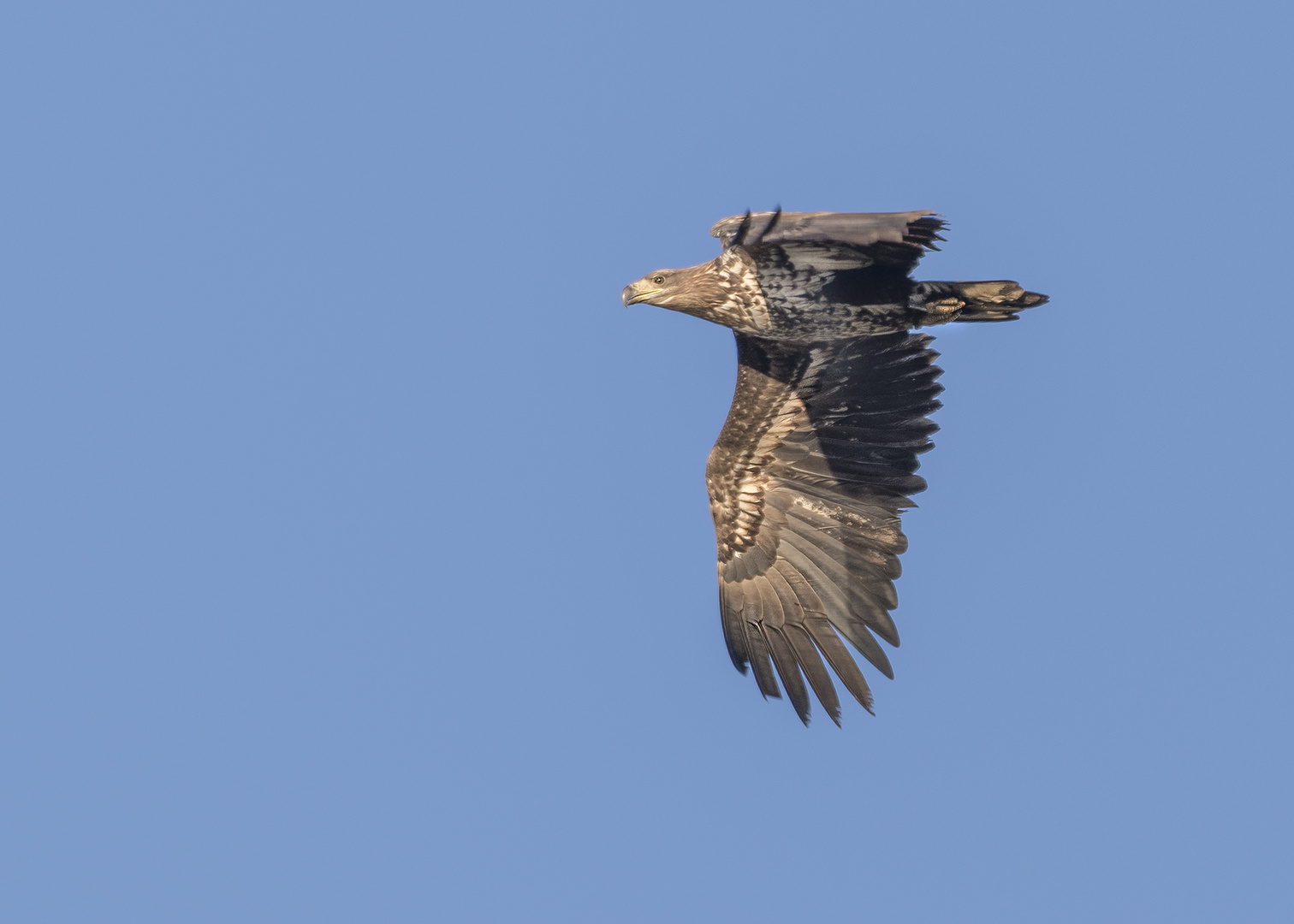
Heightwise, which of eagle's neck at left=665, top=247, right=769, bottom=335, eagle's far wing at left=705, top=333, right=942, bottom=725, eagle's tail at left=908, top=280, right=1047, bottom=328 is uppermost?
eagle's neck at left=665, top=247, right=769, bottom=335

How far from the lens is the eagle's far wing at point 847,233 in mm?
11406

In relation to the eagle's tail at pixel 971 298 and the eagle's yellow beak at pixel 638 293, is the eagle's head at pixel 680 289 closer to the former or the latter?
the eagle's yellow beak at pixel 638 293

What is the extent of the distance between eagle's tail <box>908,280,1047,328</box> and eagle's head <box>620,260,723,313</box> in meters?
1.73

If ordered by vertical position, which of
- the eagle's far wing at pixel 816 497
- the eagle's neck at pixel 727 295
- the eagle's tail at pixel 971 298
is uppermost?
the eagle's neck at pixel 727 295

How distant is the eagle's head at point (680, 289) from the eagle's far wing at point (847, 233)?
3.10ft

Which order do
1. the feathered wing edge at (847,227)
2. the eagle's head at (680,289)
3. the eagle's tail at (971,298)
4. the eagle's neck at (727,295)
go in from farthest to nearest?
1. the eagle's head at (680,289)
2. the eagle's neck at (727,295)
3. the eagle's tail at (971,298)
4. the feathered wing edge at (847,227)

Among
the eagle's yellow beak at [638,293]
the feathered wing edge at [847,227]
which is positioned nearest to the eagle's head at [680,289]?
the eagle's yellow beak at [638,293]

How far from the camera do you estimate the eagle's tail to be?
13.0 metres

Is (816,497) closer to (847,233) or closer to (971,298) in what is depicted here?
(971,298)

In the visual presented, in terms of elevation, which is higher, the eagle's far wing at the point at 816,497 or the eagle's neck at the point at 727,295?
the eagle's neck at the point at 727,295

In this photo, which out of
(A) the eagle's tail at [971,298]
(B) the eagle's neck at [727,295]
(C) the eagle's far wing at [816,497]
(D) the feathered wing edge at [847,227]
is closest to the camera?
(D) the feathered wing edge at [847,227]

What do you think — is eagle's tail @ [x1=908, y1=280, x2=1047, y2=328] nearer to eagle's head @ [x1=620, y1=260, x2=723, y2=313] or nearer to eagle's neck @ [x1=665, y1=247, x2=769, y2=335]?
eagle's neck @ [x1=665, y1=247, x2=769, y2=335]

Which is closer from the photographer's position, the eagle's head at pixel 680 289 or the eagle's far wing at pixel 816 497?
the eagle's head at pixel 680 289

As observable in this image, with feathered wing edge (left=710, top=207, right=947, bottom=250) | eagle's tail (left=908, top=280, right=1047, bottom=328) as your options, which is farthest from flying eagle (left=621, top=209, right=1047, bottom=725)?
feathered wing edge (left=710, top=207, right=947, bottom=250)
